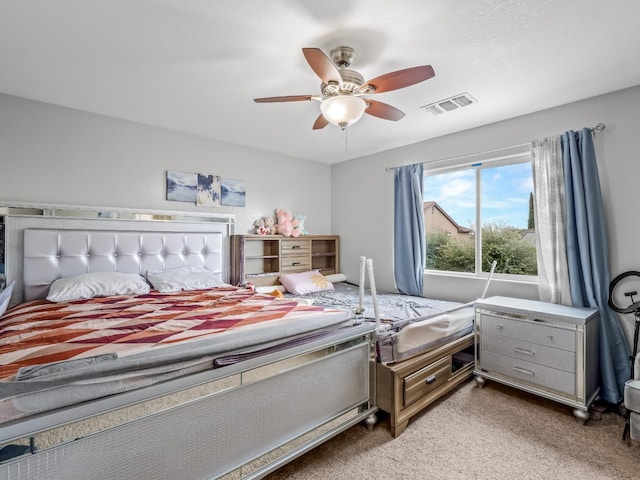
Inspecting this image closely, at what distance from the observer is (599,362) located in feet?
7.71

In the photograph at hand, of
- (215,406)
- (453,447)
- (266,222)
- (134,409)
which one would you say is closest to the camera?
(134,409)

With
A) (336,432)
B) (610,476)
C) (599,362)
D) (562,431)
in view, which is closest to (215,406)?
(336,432)

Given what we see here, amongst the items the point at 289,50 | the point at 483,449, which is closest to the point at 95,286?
the point at 289,50

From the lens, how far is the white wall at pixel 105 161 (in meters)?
2.52

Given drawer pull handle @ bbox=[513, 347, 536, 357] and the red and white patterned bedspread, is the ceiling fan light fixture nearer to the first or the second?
the red and white patterned bedspread

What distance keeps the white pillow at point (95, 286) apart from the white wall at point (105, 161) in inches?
28.6

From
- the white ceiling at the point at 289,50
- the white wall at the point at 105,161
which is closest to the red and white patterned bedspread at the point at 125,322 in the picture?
the white wall at the point at 105,161

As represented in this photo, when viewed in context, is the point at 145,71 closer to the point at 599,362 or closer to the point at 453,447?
the point at 453,447

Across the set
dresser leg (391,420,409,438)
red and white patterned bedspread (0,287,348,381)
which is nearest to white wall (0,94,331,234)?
red and white patterned bedspread (0,287,348,381)

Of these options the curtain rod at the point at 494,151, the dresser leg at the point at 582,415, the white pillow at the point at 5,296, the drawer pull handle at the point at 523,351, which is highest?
the curtain rod at the point at 494,151

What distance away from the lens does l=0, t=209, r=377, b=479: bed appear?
99cm

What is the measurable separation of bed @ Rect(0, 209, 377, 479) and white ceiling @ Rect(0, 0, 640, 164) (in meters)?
1.31

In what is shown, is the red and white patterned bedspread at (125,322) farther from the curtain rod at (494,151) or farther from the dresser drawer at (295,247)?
the curtain rod at (494,151)

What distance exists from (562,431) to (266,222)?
10.7ft
